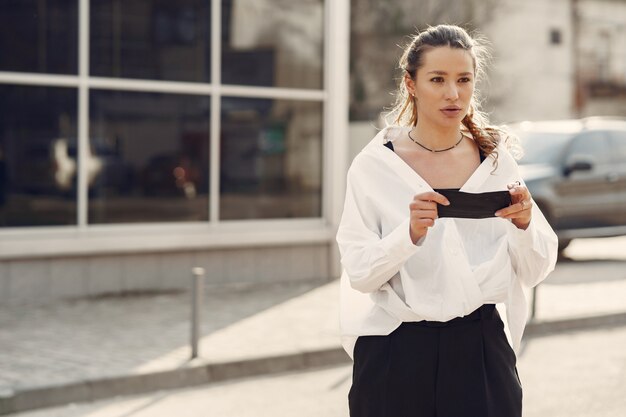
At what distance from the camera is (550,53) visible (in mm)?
25828

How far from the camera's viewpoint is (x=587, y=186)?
45.4ft

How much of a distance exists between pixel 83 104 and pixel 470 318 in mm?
8552

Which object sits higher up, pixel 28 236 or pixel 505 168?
pixel 505 168

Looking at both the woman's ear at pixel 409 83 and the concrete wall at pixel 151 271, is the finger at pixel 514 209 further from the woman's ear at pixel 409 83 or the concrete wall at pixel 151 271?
the concrete wall at pixel 151 271

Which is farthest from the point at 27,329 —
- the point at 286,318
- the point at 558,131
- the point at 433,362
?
the point at 558,131

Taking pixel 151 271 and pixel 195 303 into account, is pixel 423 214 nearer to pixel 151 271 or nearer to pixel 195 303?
pixel 195 303

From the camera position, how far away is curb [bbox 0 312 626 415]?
254 inches

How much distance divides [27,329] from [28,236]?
1.90m

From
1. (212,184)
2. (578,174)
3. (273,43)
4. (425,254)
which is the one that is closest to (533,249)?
(425,254)

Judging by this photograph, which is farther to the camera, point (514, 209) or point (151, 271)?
point (151, 271)

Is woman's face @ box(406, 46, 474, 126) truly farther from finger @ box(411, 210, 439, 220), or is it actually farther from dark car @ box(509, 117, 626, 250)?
dark car @ box(509, 117, 626, 250)

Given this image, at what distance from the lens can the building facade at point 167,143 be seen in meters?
10.5

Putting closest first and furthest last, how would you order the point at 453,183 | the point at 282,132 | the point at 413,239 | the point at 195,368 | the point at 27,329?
the point at 413,239 → the point at 453,183 → the point at 195,368 → the point at 27,329 → the point at 282,132

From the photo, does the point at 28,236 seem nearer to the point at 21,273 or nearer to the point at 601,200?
the point at 21,273
